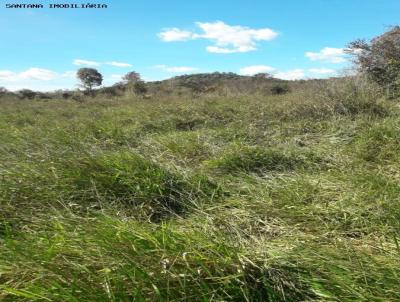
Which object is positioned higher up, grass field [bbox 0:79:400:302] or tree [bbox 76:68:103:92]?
tree [bbox 76:68:103:92]

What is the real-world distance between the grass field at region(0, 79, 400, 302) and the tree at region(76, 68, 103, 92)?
2488 centimetres

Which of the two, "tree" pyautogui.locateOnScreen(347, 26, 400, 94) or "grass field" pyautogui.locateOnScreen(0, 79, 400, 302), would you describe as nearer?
"grass field" pyautogui.locateOnScreen(0, 79, 400, 302)

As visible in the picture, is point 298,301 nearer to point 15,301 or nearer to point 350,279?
point 350,279

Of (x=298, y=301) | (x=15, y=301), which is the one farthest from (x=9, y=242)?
(x=298, y=301)

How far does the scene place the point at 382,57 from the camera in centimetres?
890

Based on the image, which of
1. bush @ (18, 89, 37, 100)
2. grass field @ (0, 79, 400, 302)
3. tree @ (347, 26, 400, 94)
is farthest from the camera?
bush @ (18, 89, 37, 100)

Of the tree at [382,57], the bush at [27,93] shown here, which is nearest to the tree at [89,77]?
the bush at [27,93]

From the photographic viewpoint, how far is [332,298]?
1.53m

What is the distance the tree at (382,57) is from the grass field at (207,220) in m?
4.12

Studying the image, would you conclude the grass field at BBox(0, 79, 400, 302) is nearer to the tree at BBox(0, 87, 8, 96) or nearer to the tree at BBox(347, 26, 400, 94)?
the tree at BBox(347, 26, 400, 94)

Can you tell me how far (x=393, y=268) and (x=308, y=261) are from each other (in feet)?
1.18

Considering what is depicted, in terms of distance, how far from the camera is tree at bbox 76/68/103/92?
2855 cm

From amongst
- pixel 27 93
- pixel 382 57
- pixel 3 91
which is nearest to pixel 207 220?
pixel 382 57

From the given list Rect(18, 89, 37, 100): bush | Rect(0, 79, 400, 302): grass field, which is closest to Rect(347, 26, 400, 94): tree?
Rect(0, 79, 400, 302): grass field
